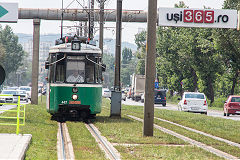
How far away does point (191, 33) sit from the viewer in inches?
2566

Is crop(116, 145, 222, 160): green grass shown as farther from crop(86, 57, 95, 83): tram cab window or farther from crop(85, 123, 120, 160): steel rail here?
crop(86, 57, 95, 83): tram cab window

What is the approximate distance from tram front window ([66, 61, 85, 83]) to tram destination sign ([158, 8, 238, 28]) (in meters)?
4.32

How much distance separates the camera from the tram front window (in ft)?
71.5

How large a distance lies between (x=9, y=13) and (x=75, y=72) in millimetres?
3445

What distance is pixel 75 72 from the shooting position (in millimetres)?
21844

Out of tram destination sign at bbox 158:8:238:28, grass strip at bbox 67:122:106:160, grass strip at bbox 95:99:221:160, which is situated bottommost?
grass strip at bbox 95:99:221:160

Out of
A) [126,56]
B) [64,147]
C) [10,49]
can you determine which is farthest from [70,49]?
[126,56]

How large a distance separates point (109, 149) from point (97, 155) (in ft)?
3.47

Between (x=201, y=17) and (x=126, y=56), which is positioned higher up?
(x=126, y=56)

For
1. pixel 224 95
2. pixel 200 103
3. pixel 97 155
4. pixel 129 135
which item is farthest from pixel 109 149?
pixel 224 95

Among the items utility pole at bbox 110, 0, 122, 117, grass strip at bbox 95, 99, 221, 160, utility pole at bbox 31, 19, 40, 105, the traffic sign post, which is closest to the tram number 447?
utility pole at bbox 110, 0, 122, 117

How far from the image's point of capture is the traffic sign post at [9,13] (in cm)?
1988

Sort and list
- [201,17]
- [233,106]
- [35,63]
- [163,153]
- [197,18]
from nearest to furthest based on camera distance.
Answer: [163,153], [197,18], [201,17], [233,106], [35,63]

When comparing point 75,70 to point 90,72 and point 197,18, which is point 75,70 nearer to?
point 90,72
